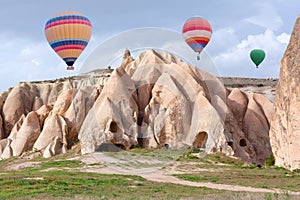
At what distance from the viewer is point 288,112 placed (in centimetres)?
2616

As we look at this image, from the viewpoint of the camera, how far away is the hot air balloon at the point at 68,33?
45375 millimetres

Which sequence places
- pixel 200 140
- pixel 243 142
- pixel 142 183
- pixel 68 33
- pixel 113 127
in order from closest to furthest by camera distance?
pixel 142 183, pixel 113 127, pixel 200 140, pixel 243 142, pixel 68 33

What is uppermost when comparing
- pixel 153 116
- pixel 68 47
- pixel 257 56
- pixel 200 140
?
pixel 257 56

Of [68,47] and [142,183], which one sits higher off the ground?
[68,47]

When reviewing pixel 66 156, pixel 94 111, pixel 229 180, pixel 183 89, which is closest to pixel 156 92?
pixel 183 89

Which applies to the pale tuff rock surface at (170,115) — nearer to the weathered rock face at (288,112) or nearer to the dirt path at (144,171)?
the dirt path at (144,171)

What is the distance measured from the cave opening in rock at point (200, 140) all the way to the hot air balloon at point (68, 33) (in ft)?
56.1

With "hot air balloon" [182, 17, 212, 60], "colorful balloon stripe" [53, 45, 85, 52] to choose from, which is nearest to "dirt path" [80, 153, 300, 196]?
"colorful balloon stripe" [53, 45, 85, 52]

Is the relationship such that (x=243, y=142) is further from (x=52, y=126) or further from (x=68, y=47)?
(x=68, y=47)

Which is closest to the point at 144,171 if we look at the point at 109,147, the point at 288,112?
the point at 109,147

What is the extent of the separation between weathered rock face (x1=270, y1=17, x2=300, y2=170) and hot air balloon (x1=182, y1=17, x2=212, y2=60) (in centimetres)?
2370

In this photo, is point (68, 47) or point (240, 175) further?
point (68, 47)

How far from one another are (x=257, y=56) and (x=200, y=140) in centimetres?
3317

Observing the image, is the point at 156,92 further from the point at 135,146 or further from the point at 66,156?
the point at 66,156
